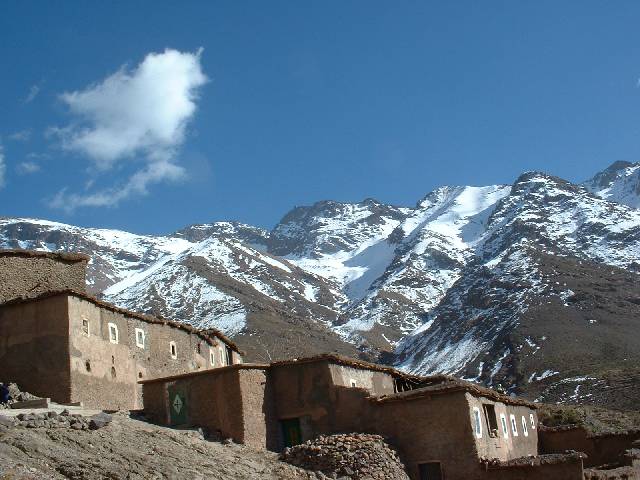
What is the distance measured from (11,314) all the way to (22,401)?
5420mm

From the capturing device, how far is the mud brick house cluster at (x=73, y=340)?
97.3ft

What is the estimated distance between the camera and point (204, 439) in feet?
83.1

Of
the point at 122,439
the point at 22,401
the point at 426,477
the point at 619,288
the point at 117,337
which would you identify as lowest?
the point at 426,477

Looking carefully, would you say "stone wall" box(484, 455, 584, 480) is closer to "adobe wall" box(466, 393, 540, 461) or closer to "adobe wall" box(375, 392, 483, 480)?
"adobe wall" box(375, 392, 483, 480)

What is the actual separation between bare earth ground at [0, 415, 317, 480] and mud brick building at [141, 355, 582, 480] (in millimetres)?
1832

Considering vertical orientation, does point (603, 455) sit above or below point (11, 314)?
below

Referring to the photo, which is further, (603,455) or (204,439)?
(603,455)

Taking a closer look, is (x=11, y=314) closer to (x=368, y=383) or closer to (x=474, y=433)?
(x=368, y=383)

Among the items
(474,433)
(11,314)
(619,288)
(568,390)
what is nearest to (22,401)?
(11,314)

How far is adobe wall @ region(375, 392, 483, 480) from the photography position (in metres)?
26.8

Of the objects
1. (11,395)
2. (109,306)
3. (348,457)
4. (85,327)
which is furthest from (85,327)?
(348,457)

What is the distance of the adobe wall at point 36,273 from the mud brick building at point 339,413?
906cm

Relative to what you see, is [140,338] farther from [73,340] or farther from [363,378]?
[363,378]

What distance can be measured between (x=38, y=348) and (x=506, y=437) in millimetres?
17715
